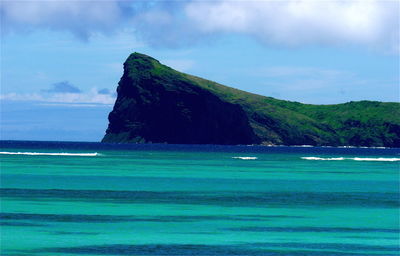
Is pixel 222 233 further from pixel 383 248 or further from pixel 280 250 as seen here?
pixel 383 248

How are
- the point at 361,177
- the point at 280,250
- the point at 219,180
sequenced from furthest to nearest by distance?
the point at 361,177 < the point at 219,180 < the point at 280,250

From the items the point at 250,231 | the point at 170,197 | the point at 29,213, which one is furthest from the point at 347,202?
the point at 29,213

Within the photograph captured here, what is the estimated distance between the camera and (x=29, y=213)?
49.5 metres

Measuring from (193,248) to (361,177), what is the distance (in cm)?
6552

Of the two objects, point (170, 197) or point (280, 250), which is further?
point (170, 197)

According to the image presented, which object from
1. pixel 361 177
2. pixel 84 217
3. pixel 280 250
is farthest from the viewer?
pixel 361 177

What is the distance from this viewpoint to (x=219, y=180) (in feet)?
287

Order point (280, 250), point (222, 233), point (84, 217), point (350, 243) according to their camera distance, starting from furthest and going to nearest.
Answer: point (84, 217) → point (222, 233) → point (350, 243) → point (280, 250)

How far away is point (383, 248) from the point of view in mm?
37781

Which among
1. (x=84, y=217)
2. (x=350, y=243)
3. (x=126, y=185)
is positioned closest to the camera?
(x=350, y=243)

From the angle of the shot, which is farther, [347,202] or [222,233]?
[347,202]

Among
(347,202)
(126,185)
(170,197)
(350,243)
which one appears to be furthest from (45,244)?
(126,185)

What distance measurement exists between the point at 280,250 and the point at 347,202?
27254mm

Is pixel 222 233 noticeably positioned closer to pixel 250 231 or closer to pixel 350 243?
pixel 250 231
